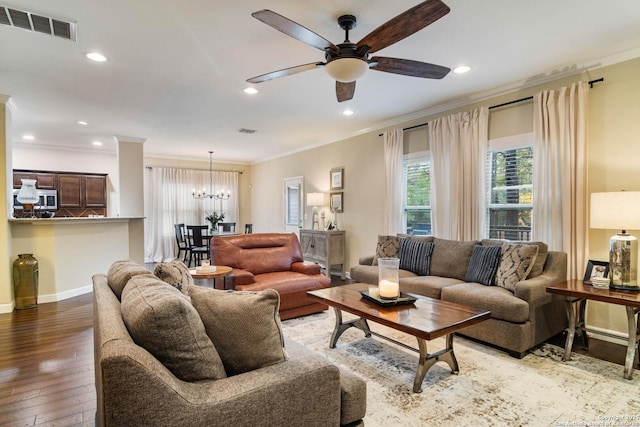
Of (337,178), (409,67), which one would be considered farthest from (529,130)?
(337,178)

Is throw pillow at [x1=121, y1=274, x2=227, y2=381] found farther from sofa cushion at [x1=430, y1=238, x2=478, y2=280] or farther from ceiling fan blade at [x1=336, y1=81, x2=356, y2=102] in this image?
Answer: sofa cushion at [x1=430, y1=238, x2=478, y2=280]

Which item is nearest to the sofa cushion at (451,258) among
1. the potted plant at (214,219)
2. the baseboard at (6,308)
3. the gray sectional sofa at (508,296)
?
the gray sectional sofa at (508,296)

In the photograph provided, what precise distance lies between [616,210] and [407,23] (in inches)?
87.7

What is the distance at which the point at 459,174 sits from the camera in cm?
425

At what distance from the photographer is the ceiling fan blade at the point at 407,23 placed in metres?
1.82

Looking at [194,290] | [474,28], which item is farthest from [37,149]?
[474,28]

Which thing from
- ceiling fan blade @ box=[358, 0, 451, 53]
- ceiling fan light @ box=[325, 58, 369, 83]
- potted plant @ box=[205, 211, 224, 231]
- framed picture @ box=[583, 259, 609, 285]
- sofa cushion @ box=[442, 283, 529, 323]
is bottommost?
sofa cushion @ box=[442, 283, 529, 323]

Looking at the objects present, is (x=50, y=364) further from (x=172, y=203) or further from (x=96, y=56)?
(x=172, y=203)

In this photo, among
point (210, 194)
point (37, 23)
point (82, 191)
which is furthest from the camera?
point (210, 194)

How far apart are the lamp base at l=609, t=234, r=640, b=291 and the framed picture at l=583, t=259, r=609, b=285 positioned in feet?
0.52

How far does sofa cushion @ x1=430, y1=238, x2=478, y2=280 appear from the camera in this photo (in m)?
3.86

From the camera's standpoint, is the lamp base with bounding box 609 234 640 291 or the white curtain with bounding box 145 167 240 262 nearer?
the lamp base with bounding box 609 234 640 291

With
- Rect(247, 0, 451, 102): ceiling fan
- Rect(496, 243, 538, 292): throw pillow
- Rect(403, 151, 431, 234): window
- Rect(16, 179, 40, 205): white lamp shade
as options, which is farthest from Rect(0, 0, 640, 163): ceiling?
Rect(496, 243, 538, 292): throw pillow

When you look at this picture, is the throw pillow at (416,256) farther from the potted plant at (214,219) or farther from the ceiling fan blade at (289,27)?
the potted plant at (214,219)
